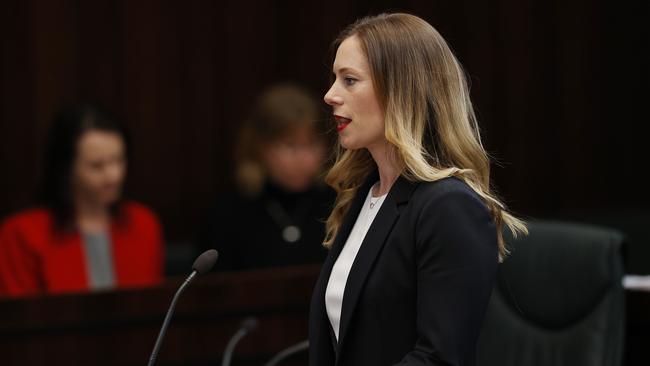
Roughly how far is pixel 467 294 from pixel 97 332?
1.59 metres

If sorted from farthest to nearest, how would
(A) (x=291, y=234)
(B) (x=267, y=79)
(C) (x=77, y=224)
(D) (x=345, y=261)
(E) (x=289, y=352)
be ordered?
(B) (x=267, y=79) < (A) (x=291, y=234) < (C) (x=77, y=224) < (E) (x=289, y=352) < (D) (x=345, y=261)

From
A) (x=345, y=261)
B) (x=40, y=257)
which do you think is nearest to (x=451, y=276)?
(x=345, y=261)

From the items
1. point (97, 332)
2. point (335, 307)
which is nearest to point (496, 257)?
point (335, 307)

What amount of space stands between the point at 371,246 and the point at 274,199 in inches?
83.7

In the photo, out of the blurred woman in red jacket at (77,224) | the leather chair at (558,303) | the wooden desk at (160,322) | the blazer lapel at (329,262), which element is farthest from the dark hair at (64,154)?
the blazer lapel at (329,262)

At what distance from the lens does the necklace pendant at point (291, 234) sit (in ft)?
13.3

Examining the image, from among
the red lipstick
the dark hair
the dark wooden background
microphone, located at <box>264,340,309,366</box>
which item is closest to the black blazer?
the red lipstick

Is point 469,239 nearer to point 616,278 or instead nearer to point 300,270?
point 616,278

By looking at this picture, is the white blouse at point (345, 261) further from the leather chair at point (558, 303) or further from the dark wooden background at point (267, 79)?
the dark wooden background at point (267, 79)

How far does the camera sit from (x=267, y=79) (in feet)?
16.0

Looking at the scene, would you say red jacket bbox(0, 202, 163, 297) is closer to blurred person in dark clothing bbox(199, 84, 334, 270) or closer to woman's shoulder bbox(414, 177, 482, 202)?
blurred person in dark clothing bbox(199, 84, 334, 270)

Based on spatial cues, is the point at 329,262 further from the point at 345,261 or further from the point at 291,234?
the point at 291,234

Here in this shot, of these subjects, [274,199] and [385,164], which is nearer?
[385,164]

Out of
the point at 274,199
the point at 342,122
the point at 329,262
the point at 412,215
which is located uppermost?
the point at 342,122
